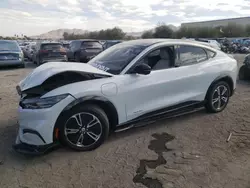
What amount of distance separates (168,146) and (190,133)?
26.0 inches

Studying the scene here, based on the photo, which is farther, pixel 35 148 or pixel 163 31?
pixel 163 31

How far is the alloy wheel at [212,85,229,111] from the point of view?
5094 millimetres

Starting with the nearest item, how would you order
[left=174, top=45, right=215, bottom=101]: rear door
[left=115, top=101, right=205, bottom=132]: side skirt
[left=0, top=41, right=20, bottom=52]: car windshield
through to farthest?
[left=115, top=101, right=205, bottom=132]: side skirt < [left=174, top=45, right=215, bottom=101]: rear door < [left=0, top=41, right=20, bottom=52]: car windshield

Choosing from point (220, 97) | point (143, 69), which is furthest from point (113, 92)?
point (220, 97)

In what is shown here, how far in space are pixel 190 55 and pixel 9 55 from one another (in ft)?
37.5

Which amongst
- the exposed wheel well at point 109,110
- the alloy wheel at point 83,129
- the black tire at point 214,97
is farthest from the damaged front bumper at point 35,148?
the black tire at point 214,97

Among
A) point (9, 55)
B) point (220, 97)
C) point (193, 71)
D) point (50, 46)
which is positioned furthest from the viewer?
point (50, 46)

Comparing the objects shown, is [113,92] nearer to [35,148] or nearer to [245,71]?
[35,148]

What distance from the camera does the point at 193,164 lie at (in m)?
3.26

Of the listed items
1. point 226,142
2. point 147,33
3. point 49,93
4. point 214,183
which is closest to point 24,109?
point 49,93

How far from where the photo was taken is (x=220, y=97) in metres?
5.21

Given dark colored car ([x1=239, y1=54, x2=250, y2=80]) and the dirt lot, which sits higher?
dark colored car ([x1=239, y1=54, x2=250, y2=80])

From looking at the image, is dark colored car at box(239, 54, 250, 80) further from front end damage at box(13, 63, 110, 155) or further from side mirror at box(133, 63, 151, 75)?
front end damage at box(13, 63, 110, 155)

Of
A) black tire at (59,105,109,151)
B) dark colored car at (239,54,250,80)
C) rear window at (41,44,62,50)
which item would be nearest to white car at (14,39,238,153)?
black tire at (59,105,109,151)
